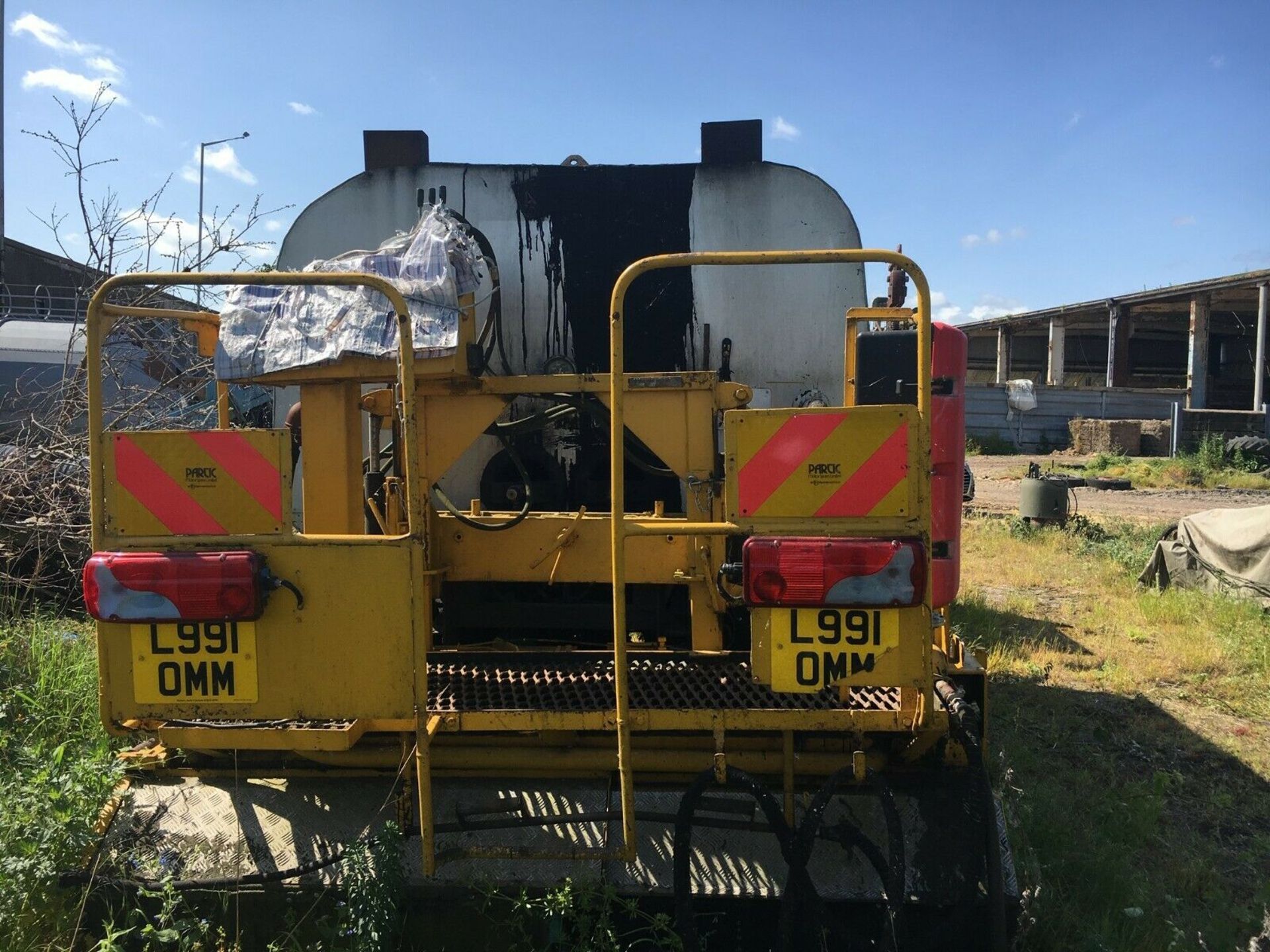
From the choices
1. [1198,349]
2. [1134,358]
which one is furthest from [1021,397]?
[1134,358]

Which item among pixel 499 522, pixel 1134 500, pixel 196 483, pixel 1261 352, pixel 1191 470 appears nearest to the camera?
pixel 196 483

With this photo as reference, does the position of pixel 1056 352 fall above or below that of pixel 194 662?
above

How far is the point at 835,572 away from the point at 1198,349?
27.2 metres

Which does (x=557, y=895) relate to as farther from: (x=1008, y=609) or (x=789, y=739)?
(x=1008, y=609)

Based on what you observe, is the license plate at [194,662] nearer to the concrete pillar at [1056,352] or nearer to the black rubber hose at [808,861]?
the black rubber hose at [808,861]

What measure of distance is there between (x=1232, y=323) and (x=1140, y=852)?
3363 centimetres

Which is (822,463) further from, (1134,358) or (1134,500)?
(1134,358)

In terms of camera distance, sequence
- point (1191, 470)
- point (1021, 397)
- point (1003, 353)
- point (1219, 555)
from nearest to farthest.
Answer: point (1219, 555)
point (1191, 470)
point (1021, 397)
point (1003, 353)

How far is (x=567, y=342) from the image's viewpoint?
4.05m

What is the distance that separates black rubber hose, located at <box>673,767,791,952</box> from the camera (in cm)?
236

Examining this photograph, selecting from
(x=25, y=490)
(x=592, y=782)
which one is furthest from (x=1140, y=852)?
(x=25, y=490)

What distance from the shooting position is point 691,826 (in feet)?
7.98

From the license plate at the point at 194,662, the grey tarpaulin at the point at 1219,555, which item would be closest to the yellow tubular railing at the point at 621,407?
the license plate at the point at 194,662

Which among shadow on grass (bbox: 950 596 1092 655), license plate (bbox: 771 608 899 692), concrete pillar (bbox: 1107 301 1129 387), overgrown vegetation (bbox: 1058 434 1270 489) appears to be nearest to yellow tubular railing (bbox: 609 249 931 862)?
license plate (bbox: 771 608 899 692)
